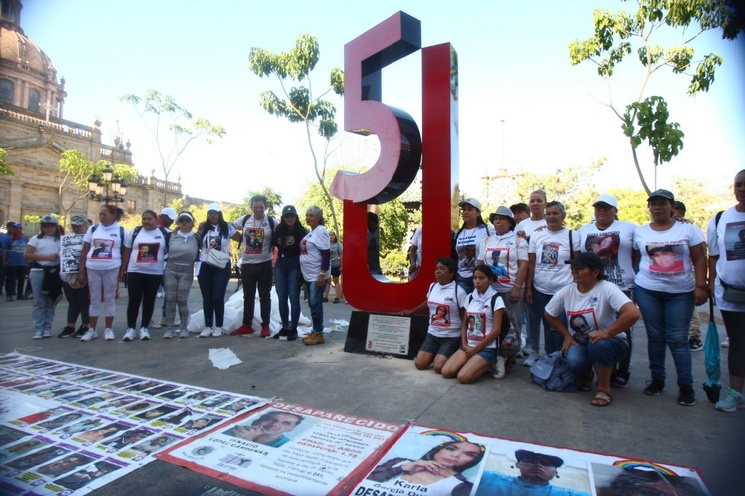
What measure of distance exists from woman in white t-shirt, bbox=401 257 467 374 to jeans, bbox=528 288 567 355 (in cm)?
78

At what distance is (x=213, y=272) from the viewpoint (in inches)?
232

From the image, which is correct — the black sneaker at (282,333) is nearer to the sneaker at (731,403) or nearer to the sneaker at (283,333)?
the sneaker at (283,333)

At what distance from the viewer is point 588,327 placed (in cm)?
362

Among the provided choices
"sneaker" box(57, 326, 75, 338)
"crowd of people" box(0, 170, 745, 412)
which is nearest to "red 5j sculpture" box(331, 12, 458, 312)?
"crowd of people" box(0, 170, 745, 412)

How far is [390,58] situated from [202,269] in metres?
3.66

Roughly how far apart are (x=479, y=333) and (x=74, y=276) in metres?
5.12

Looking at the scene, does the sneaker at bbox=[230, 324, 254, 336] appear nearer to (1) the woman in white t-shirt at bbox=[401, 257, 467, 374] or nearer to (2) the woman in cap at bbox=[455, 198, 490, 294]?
(1) the woman in white t-shirt at bbox=[401, 257, 467, 374]

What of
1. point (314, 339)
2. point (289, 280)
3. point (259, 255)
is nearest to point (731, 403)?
point (314, 339)

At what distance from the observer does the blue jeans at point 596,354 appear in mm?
3449

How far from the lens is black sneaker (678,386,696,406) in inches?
135

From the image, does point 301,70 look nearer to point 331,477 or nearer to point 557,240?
point 557,240

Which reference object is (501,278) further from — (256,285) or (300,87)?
(300,87)

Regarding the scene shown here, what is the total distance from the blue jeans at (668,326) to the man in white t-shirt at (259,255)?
4.38 m

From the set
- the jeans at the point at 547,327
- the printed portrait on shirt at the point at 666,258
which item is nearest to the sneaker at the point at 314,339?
the jeans at the point at 547,327
